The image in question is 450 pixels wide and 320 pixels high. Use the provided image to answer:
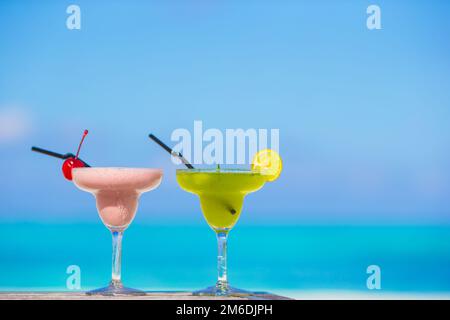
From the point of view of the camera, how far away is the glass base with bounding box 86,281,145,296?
262 centimetres

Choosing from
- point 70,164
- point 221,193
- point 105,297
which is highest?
point 70,164

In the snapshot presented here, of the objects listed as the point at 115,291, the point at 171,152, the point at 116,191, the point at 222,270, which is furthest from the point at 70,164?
the point at 222,270

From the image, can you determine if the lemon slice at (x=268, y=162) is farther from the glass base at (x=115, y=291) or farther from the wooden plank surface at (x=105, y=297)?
the glass base at (x=115, y=291)

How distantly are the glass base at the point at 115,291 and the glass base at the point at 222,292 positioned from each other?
21cm

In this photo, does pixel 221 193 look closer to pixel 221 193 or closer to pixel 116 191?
pixel 221 193

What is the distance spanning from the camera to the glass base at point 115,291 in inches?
103

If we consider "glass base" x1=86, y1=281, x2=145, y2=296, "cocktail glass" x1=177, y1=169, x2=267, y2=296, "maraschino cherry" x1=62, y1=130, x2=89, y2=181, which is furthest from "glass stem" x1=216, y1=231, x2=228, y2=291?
"maraschino cherry" x1=62, y1=130, x2=89, y2=181

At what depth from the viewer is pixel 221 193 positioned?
8.99 feet

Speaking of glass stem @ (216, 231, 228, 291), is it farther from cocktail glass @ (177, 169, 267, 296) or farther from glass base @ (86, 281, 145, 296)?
glass base @ (86, 281, 145, 296)

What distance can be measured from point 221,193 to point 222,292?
14.1 inches

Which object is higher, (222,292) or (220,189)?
(220,189)

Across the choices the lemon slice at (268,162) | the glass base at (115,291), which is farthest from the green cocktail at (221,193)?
the glass base at (115,291)
